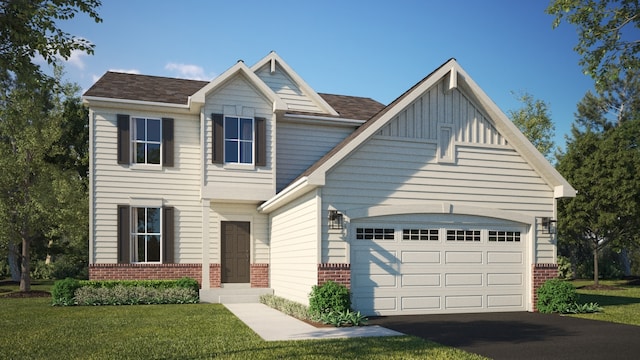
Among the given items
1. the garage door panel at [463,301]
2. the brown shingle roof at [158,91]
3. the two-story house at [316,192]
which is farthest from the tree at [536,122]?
the garage door panel at [463,301]

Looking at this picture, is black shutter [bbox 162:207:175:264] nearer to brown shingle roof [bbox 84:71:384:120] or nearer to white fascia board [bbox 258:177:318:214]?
white fascia board [bbox 258:177:318:214]

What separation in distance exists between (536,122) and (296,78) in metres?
25.6

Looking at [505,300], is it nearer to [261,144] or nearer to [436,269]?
[436,269]

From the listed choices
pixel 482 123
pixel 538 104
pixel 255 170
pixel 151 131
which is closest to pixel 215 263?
pixel 255 170

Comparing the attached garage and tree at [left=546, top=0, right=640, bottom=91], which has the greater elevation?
tree at [left=546, top=0, right=640, bottom=91]

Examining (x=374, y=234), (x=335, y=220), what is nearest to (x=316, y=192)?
(x=335, y=220)

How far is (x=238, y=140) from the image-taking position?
19406 millimetres

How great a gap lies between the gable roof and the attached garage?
5.55 feet

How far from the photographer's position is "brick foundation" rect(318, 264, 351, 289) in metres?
13.6

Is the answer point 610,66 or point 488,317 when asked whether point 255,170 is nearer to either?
point 488,317

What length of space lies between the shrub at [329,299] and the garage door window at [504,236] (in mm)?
4886

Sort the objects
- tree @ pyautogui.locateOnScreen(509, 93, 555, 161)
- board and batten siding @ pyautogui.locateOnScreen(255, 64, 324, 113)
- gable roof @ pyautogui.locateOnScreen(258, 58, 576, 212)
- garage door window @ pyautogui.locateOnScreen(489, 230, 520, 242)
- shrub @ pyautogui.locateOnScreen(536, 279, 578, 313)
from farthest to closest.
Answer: tree @ pyautogui.locateOnScreen(509, 93, 555, 161), board and batten siding @ pyautogui.locateOnScreen(255, 64, 324, 113), garage door window @ pyautogui.locateOnScreen(489, 230, 520, 242), shrub @ pyautogui.locateOnScreen(536, 279, 578, 313), gable roof @ pyautogui.locateOnScreen(258, 58, 576, 212)

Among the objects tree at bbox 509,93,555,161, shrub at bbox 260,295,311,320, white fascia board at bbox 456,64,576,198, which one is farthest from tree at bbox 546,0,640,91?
tree at bbox 509,93,555,161

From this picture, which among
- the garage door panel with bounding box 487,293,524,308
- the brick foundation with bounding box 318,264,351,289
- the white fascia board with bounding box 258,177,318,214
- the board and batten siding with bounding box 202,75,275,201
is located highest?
the board and batten siding with bounding box 202,75,275,201
